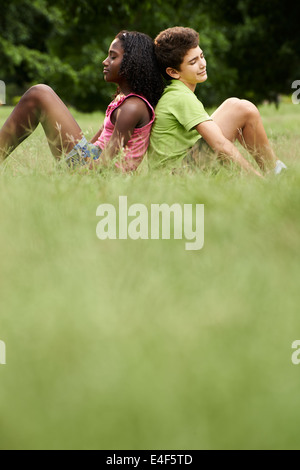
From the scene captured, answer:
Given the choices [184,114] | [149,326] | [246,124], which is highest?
[246,124]

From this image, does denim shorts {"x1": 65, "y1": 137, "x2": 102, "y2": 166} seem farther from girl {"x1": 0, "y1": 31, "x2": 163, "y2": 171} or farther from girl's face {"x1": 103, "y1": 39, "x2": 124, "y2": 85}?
girl's face {"x1": 103, "y1": 39, "x2": 124, "y2": 85}

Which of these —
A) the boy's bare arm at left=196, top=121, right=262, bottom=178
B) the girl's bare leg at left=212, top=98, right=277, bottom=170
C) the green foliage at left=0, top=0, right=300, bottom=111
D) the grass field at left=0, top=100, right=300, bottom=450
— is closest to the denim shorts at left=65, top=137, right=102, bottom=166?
the boy's bare arm at left=196, top=121, right=262, bottom=178

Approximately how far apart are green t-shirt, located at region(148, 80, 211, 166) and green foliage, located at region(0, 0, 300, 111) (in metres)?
16.0

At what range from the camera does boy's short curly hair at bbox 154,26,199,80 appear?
Answer: 3.68 metres

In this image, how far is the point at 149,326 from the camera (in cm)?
158

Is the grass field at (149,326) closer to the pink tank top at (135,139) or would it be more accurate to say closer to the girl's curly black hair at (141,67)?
the pink tank top at (135,139)

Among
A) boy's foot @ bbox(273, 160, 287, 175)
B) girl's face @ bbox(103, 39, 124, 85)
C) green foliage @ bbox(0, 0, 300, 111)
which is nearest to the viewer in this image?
boy's foot @ bbox(273, 160, 287, 175)

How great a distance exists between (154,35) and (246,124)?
20402 millimetres

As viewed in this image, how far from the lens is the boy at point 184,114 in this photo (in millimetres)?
3639

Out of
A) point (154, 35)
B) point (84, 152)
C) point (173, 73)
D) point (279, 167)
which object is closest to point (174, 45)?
point (173, 73)

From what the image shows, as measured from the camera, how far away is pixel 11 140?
12.4ft

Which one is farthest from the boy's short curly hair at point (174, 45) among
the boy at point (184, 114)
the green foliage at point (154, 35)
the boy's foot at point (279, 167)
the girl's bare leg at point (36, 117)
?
the green foliage at point (154, 35)

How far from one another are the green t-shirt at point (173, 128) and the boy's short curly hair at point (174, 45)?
4.9 inches

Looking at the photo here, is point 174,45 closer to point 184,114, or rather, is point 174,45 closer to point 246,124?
point 184,114
